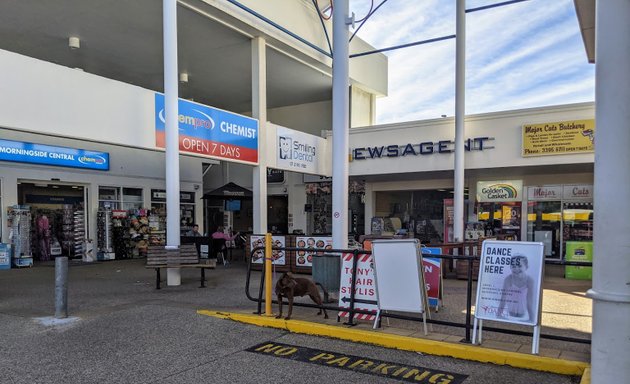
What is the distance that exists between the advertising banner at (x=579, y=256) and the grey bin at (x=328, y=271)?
7494 mm

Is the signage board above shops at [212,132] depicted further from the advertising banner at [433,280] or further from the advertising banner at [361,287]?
the advertising banner at [433,280]

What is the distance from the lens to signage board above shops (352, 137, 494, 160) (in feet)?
47.6

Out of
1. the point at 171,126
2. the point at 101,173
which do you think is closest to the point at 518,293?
the point at 171,126

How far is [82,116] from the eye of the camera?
30.3 ft

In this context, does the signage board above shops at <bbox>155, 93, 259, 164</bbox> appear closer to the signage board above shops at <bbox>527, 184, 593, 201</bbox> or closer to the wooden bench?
the wooden bench

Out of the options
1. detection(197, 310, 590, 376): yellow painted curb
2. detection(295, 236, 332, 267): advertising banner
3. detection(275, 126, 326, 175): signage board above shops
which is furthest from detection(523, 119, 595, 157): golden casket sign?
detection(197, 310, 590, 376): yellow painted curb

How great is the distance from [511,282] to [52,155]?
Result: 14360 millimetres

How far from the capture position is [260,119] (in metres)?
13.9

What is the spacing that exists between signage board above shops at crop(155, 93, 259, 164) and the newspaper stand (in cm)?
772

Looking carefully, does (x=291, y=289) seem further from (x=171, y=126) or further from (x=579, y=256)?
(x=579, y=256)

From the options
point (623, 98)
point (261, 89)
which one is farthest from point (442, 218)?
point (623, 98)

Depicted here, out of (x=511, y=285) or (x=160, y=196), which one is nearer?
(x=511, y=285)

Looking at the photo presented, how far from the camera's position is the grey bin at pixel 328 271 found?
7.61 meters

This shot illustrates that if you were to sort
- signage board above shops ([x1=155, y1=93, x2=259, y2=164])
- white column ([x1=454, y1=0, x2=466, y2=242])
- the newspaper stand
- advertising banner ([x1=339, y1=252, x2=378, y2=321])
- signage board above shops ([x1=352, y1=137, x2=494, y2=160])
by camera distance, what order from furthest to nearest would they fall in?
signage board above shops ([x1=352, y1=137, x2=494, y2=160]) → white column ([x1=454, y1=0, x2=466, y2=242]) → signage board above shops ([x1=155, y1=93, x2=259, y2=164]) → advertising banner ([x1=339, y1=252, x2=378, y2=321]) → the newspaper stand
